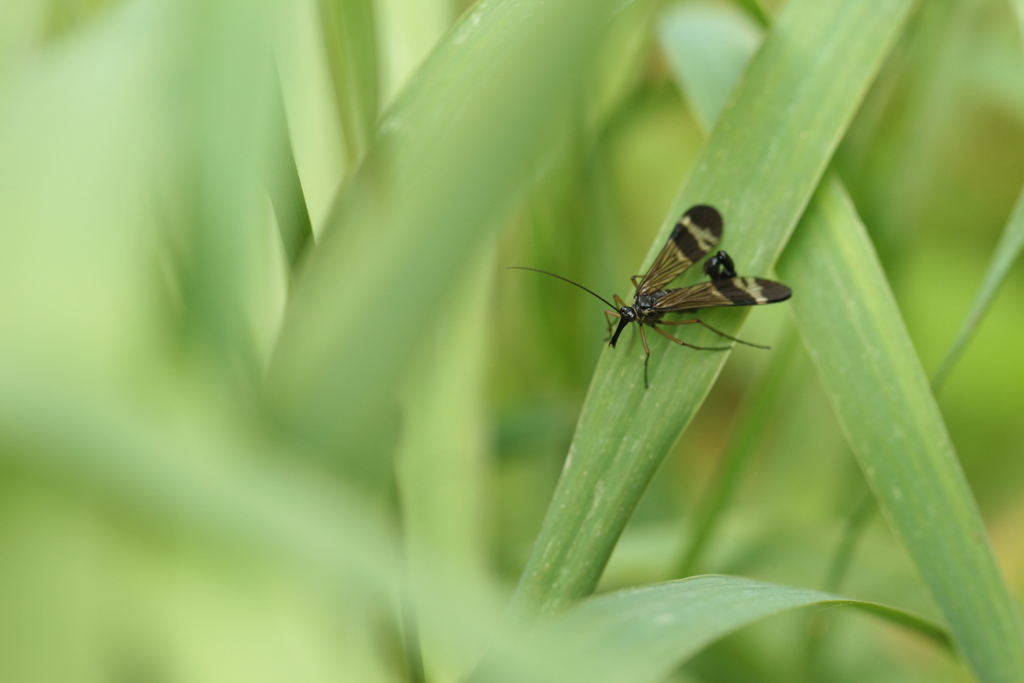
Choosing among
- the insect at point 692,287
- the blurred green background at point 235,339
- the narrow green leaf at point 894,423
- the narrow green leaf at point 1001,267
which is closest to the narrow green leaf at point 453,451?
the blurred green background at point 235,339

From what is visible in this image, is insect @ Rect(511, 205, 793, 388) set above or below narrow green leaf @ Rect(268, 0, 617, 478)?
below

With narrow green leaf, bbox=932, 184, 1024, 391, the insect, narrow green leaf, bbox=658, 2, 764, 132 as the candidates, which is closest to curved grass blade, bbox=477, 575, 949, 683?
the insect

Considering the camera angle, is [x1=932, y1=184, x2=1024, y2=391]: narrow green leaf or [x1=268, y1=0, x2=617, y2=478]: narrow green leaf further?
[x1=932, y1=184, x2=1024, y2=391]: narrow green leaf

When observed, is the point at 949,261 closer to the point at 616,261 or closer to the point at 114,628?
the point at 616,261

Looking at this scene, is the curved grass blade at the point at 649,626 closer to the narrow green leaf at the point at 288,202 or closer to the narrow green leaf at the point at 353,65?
the narrow green leaf at the point at 288,202

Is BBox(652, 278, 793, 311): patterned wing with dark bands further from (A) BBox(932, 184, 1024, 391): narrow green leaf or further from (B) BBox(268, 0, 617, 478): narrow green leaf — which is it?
(B) BBox(268, 0, 617, 478): narrow green leaf
